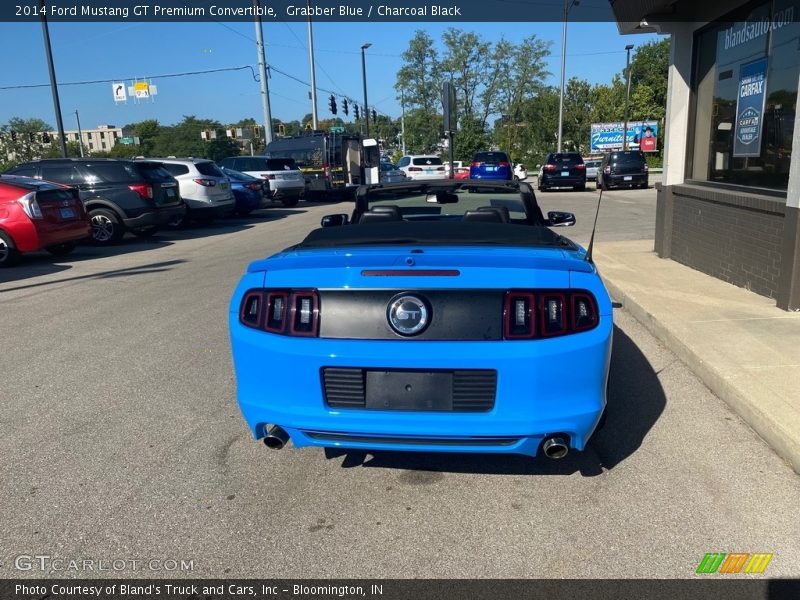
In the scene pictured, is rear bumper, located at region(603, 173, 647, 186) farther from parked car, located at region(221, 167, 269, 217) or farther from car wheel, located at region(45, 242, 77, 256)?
car wheel, located at region(45, 242, 77, 256)

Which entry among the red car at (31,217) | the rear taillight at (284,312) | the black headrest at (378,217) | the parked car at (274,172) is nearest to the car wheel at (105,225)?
the red car at (31,217)

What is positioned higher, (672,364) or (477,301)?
(477,301)

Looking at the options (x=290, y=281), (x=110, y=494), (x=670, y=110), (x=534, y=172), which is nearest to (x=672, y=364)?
(x=290, y=281)

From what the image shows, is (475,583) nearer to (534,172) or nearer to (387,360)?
(387,360)

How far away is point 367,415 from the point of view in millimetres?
2838

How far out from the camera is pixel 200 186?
16.0 m

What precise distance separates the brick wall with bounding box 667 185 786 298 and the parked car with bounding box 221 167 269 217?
13.0m

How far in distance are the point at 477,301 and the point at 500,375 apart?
331mm

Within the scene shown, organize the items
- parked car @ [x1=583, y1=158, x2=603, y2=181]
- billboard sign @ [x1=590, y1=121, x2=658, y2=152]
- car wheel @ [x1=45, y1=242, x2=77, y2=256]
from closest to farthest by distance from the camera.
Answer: car wheel @ [x1=45, y1=242, x2=77, y2=256], parked car @ [x1=583, y1=158, x2=603, y2=181], billboard sign @ [x1=590, y1=121, x2=658, y2=152]

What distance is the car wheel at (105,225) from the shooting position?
13.2 metres

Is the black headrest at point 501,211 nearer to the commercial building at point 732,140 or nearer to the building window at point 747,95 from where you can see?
the commercial building at point 732,140

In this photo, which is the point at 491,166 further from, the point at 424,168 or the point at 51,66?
the point at 51,66

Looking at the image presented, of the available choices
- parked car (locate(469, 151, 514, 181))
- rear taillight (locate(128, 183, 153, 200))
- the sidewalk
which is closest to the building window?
the sidewalk

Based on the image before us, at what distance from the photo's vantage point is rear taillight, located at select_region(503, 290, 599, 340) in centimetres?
279
